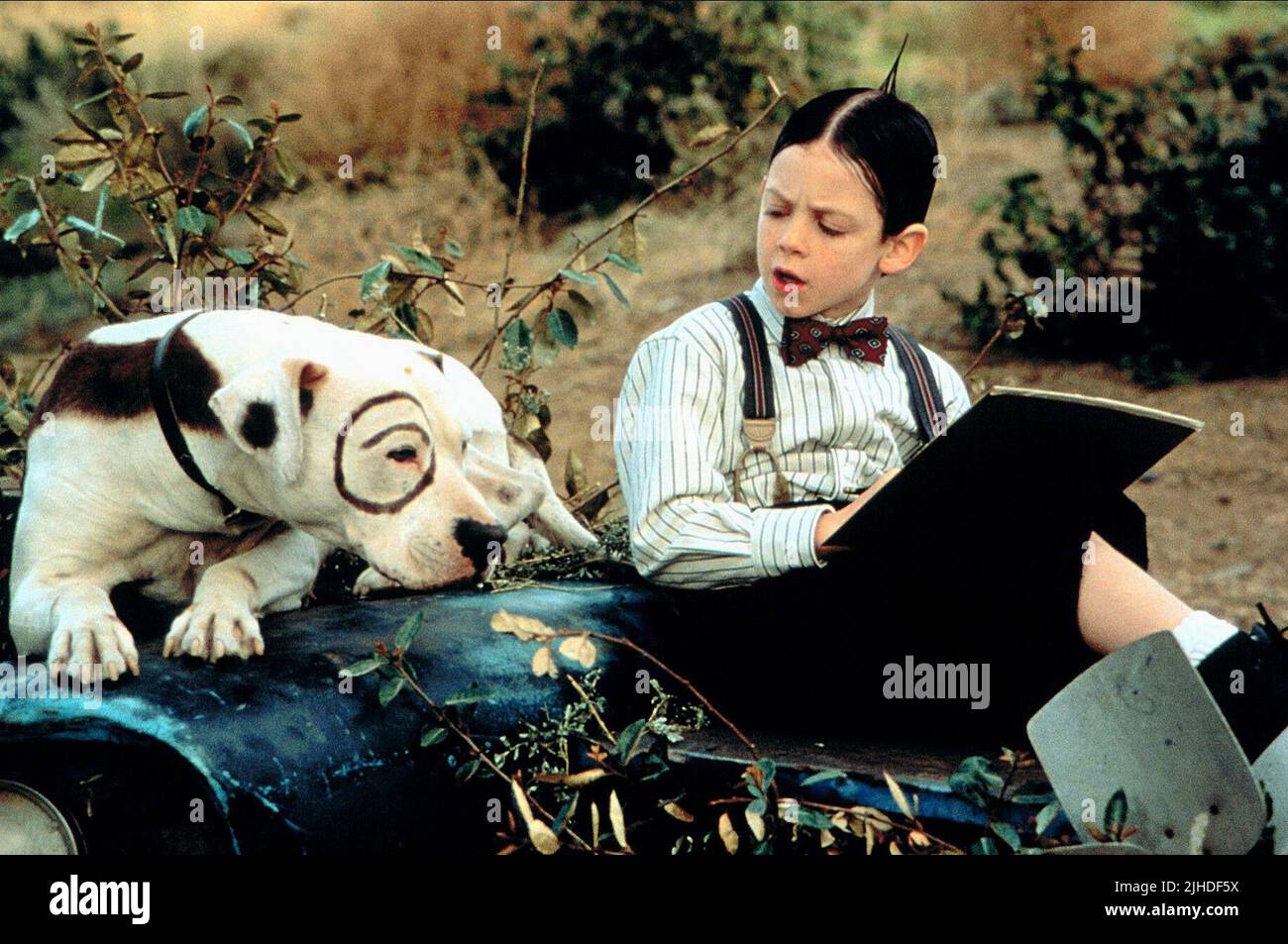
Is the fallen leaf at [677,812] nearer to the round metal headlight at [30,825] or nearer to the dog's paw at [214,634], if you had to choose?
the dog's paw at [214,634]

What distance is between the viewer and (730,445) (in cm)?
294

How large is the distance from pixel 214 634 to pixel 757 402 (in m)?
1.04

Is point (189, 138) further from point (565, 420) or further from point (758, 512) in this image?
point (565, 420)

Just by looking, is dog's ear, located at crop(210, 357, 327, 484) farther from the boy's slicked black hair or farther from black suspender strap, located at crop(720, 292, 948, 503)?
the boy's slicked black hair

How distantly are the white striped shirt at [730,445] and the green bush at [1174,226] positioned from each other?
12.8 ft

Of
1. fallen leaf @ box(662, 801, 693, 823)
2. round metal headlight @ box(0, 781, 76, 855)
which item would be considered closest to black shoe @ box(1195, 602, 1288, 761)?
fallen leaf @ box(662, 801, 693, 823)

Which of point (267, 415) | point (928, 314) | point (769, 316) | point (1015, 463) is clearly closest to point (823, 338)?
point (769, 316)

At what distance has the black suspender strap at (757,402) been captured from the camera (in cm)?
292

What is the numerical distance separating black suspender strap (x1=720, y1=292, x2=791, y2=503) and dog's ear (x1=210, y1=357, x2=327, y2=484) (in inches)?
32.6

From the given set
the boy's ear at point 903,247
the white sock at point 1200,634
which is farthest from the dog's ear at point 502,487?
the white sock at point 1200,634

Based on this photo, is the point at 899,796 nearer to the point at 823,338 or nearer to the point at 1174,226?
the point at 823,338
